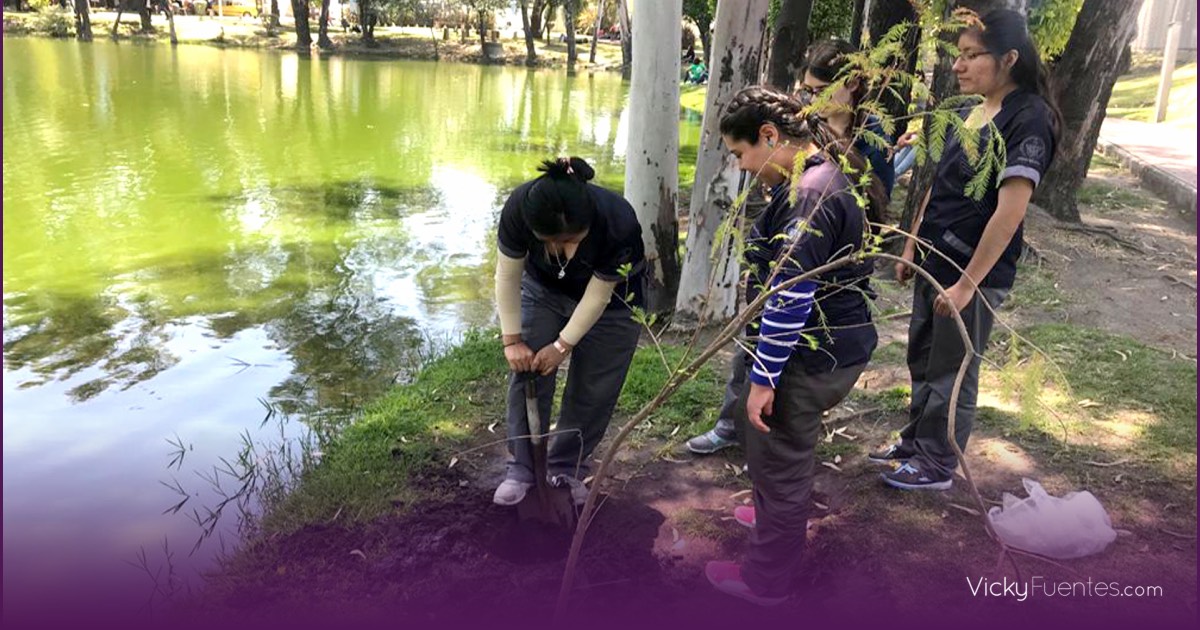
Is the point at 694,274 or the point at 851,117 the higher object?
the point at 851,117

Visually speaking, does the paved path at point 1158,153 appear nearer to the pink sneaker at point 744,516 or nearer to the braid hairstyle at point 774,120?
the pink sneaker at point 744,516

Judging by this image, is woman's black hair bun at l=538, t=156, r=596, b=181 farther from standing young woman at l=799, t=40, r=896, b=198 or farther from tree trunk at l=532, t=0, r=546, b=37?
tree trunk at l=532, t=0, r=546, b=37

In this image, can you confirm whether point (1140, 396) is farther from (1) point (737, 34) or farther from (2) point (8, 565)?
(2) point (8, 565)

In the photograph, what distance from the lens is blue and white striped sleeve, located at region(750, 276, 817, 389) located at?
2.19 m

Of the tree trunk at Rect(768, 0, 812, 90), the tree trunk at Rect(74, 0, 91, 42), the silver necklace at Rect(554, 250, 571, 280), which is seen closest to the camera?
the silver necklace at Rect(554, 250, 571, 280)

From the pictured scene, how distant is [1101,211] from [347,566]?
325 inches

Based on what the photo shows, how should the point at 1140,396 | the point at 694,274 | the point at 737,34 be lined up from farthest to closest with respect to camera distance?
the point at 694,274 → the point at 737,34 → the point at 1140,396

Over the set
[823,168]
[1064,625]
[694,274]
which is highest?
[823,168]

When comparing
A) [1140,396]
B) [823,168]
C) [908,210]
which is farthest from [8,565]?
[908,210]

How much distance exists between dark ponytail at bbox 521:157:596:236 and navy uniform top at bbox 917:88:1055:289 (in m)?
1.05

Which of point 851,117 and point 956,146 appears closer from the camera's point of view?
point 956,146

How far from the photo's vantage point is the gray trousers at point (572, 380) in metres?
3.13

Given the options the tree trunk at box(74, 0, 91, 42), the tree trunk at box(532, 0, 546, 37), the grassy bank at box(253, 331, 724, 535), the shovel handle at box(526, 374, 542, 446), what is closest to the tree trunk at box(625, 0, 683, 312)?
the grassy bank at box(253, 331, 724, 535)

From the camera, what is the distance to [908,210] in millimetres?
5863
